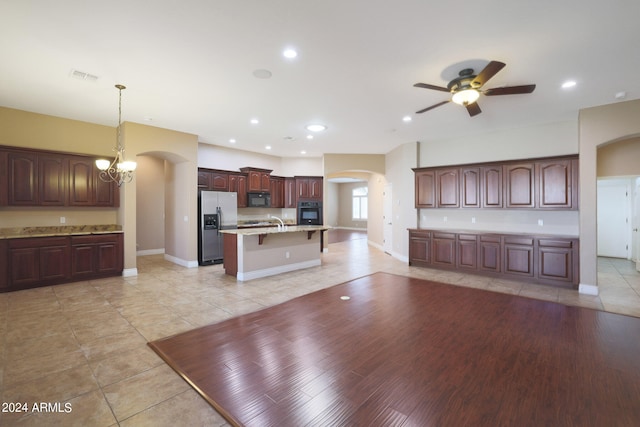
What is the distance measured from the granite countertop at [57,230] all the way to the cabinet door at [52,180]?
50 cm

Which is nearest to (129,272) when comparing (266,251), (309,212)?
(266,251)

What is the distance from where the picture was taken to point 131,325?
329 cm

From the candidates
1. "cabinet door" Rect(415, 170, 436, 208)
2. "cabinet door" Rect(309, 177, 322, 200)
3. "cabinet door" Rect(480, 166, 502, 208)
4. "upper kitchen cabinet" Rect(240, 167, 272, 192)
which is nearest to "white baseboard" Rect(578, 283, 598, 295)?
"cabinet door" Rect(480, 166, 502, 208)

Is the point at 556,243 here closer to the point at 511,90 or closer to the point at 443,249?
the point at 443,249

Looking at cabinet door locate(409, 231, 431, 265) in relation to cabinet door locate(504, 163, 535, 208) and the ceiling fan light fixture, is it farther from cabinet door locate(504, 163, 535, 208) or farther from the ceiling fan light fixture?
the ceiling fan light fixture

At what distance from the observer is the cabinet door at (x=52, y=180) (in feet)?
16.3

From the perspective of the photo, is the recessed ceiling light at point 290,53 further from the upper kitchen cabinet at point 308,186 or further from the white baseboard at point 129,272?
the upper kitchen cabinet at point 308,186

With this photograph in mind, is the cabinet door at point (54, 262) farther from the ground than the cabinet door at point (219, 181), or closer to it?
closer to it

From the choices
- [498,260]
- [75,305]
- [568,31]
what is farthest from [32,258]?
[498,260]

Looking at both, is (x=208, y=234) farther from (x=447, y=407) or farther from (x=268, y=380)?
(x=447, y=407)

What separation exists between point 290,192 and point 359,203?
327 inches

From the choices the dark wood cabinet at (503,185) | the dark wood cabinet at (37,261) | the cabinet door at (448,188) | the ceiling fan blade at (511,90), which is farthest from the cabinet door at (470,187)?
the dark wood cabinet at (37,261)

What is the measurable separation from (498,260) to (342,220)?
39.9ft

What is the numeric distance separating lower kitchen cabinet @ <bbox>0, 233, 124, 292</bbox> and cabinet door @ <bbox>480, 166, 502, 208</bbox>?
7407mm
